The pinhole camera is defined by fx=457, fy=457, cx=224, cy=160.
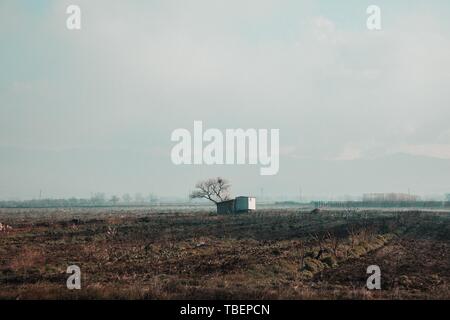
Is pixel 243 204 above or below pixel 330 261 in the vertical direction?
above

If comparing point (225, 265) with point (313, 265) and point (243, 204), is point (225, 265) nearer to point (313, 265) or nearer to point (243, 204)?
point (313, 265)

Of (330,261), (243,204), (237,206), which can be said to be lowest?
(330,261)

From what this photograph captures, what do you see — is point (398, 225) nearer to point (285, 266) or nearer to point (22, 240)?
point (285, 266)

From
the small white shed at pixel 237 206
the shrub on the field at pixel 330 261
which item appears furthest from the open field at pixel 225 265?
the small white shed at pixel 237 206

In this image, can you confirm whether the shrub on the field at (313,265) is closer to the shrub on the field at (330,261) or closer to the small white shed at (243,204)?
the shrub on the field at (330,261)

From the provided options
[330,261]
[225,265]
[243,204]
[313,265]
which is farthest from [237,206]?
[313,265]

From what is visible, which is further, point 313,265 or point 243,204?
point 243,204

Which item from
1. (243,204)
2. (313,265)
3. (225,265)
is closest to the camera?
(313,265)

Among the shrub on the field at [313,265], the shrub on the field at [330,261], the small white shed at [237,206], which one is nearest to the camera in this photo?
the shrub on the field at [313,265]

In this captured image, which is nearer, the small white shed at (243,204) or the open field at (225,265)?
the open field at (225,265)

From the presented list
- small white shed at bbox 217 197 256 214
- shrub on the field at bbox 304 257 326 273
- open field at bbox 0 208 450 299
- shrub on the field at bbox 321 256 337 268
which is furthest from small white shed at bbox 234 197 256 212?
shrub on the field at bbox 304 257 326 273

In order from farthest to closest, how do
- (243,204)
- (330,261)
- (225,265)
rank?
1. (243,204)
2. (330,261)
3. (225,265)

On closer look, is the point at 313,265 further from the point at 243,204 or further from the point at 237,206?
the point at 237,206

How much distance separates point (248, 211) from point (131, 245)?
45041 millimetres
